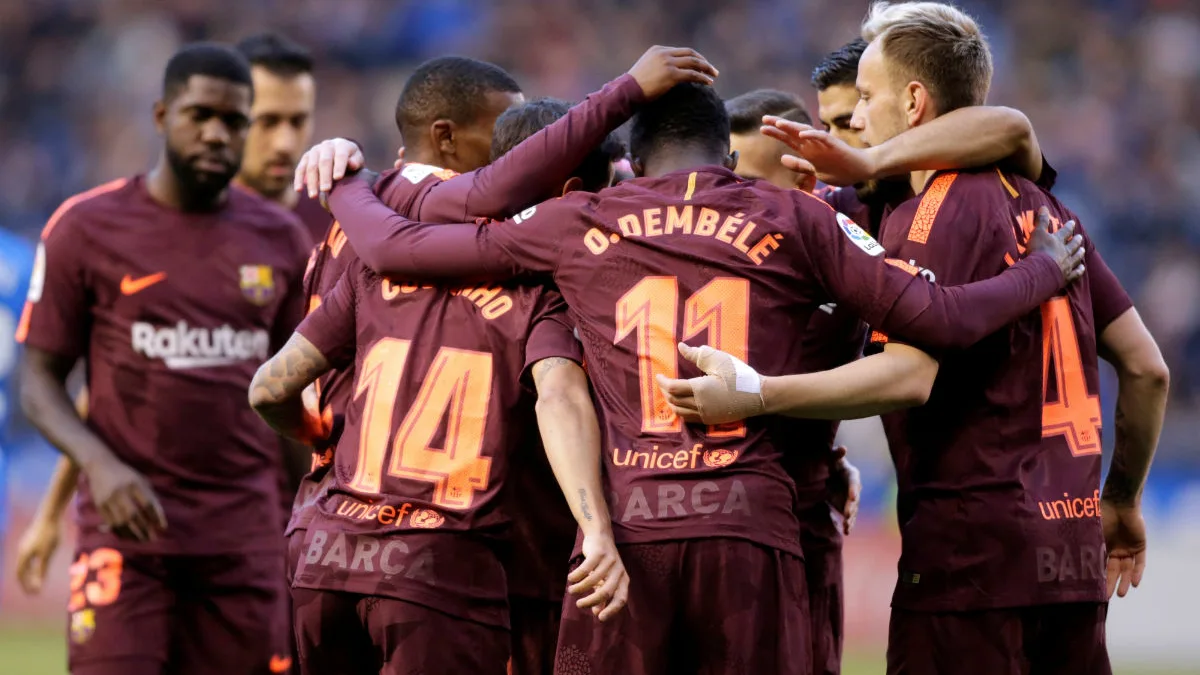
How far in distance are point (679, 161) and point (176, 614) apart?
2.90m

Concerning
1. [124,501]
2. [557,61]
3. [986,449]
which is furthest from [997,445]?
[557,61]

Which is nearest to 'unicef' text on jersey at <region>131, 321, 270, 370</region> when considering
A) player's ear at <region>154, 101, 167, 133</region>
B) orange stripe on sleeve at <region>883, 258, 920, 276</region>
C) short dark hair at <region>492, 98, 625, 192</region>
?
player's ear at <region>154, 101, 167, 133</region>

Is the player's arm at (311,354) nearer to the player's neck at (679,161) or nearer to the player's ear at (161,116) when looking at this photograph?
the player's neck at (679,161)

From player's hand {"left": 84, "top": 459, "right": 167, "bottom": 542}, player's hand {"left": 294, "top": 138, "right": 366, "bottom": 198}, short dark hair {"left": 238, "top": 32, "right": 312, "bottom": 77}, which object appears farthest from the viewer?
short dark hair {"left": 238, "top": 32, "right": 312, "bottom": 77}

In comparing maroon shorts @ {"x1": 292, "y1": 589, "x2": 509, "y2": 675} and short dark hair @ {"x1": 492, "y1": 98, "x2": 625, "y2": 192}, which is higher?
short dark hair @ {"x1": 492, "y1": 98, "x2": 625, "y2": 192}

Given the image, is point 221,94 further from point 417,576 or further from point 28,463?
point 28,463

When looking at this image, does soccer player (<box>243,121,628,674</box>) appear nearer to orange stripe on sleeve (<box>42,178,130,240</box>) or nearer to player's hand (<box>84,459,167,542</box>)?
player's hand (<box>84,459,167,542</box>)

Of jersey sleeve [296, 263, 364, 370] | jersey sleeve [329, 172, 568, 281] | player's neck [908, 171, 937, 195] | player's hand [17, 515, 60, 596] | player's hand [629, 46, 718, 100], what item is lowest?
player's hand [17, 515, 60, 596]

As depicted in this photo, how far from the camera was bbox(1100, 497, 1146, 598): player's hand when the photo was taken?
Result: 181 inches

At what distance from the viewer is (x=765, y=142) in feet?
16.1

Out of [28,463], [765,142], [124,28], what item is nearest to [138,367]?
[765,142]

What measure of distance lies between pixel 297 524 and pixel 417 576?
21.8 inches

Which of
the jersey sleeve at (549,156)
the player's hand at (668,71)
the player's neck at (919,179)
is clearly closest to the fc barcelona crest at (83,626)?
the jersey sleeve at (549,156)

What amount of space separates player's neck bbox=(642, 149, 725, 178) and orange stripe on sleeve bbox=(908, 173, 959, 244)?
1.82ft
